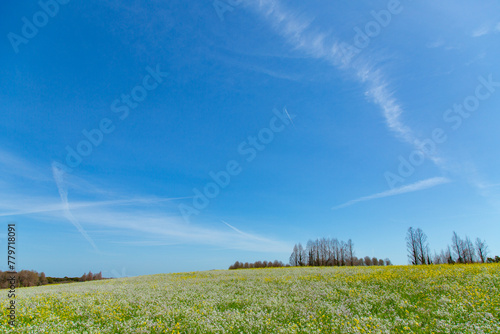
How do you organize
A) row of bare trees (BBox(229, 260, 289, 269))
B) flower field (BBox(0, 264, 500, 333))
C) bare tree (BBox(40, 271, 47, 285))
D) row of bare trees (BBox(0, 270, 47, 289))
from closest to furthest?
flower field (BBox(0, 264, 500, 333)), row of bare trees (BBox(0, 270, 47, 289)), bare tree (BBox(40, 271, 47, 285)), row of bare trees (BBox(229, 260, 289, 269))

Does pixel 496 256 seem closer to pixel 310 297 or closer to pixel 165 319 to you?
pixel 310 297

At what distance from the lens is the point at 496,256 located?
47.0 metres

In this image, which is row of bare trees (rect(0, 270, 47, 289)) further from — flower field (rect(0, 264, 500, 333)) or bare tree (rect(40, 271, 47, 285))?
flower field (rect(0, 264, 500, 333))

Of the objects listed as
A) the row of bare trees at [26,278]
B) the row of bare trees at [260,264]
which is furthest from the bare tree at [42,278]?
the row of bare trees at [260,264]

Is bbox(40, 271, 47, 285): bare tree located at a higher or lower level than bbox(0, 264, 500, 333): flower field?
lower

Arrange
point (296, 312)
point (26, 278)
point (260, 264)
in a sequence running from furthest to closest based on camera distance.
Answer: point (260, 264) → point (26, 278) → point (296, 312)

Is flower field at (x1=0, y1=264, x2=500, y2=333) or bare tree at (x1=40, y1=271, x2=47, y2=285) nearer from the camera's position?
flower field at (x1=0, y1=264, x2=500, y2=333)

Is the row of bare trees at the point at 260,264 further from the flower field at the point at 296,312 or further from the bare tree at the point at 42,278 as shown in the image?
the flower field at the point at 296,312

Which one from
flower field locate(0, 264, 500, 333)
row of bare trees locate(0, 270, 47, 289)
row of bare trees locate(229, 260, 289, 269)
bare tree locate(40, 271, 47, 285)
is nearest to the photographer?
flower field locate(0, 264, 500, 333)

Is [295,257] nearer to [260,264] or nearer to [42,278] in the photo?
[260,264]

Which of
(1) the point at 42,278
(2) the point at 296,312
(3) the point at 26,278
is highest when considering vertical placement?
(2) the point at 296,312

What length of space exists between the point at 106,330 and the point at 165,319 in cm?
299

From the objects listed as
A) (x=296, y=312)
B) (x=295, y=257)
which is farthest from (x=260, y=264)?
(x=296, y=312)

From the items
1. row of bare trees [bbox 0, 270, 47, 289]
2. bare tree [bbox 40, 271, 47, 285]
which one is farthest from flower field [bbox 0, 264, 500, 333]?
bare tree [bbox 40, 271, 47, 285]
